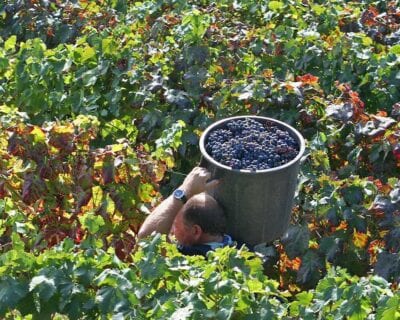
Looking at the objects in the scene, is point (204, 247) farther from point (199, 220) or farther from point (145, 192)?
point (145, 192)

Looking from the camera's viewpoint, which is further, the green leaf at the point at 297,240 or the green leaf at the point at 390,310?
the green leaf at the point at 297,240

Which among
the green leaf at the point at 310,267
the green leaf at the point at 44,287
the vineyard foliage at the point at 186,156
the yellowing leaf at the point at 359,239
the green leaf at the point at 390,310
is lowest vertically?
the green leaf at the point at 310,267

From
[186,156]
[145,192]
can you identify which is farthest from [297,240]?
[186,156]

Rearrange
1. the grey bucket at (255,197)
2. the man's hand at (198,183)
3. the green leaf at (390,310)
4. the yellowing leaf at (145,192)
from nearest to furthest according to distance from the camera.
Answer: the green leaf at (390,310) → the grey bucket at (255,197) → the man's hand at (198,183) → the yellowing leaf at (145,192)

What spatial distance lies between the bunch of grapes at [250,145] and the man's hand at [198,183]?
83 millimetres

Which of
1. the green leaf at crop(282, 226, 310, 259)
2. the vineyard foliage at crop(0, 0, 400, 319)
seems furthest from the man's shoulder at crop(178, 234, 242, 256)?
the green leaf at crop(282, 226, 310, 259)

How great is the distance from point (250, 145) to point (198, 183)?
269 mm

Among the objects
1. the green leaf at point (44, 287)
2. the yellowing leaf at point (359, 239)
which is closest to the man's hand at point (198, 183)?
the green leaf at point (44, 287)

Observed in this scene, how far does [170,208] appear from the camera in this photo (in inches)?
157

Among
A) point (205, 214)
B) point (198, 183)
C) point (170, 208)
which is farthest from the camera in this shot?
point (170, 208)

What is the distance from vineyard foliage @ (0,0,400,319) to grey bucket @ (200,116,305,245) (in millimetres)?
127

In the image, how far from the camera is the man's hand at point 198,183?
3.83 m

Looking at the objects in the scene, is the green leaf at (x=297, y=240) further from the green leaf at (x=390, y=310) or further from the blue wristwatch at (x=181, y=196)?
the green leaf at (x=390, y=310)

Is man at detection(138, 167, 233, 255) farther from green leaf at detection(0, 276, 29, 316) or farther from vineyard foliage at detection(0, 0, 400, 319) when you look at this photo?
green leaf at detection(0, 276, 29, 316)
